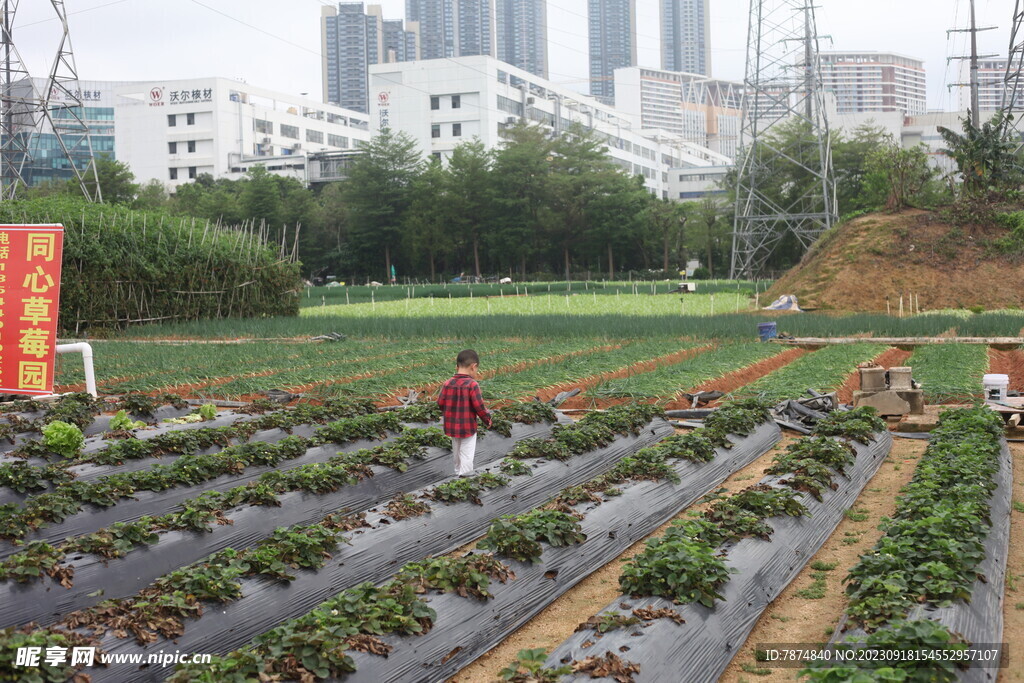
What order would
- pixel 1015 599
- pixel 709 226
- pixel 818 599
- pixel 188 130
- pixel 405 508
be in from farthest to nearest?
pixel 188 130
pixel 709 226
pixel 405 508
pixel 818 599
pixel 1015 599

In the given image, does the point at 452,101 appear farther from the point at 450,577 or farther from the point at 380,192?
the point at 450,577

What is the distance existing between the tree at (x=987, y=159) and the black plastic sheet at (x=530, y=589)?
3134 cm

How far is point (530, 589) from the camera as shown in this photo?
18.1 feet

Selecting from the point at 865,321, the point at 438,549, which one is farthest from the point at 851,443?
the point at 865,321

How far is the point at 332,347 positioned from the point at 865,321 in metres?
12.9

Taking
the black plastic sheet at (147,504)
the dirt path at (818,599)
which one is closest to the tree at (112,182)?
the black plastic sheet at (147,504)

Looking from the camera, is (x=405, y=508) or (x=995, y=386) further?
(x=995, y=386)

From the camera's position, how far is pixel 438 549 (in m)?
6.41

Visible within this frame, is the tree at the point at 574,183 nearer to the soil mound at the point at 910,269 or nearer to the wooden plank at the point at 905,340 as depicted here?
the soil mound at the point at 910,269

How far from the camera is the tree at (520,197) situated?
206 ft

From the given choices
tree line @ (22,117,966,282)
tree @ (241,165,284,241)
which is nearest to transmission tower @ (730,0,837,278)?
tree line @ (22,117,966,282)

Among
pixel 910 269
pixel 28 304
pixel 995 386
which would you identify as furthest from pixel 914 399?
pixel 910 269

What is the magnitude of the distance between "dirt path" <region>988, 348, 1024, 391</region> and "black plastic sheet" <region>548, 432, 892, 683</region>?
33.7ft

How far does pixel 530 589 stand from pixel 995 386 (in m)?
8.02
